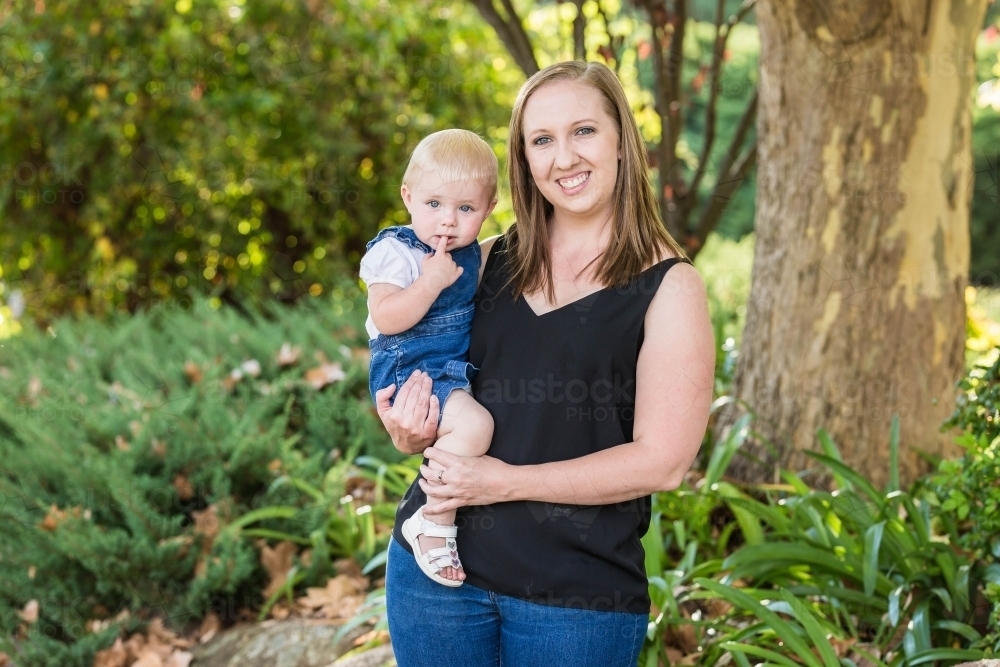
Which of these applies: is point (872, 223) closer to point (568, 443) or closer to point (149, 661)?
point (568, 443)

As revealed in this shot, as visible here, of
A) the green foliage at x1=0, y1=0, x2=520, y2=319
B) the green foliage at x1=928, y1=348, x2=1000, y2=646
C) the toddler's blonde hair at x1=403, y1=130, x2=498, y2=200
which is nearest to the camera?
the toddler's blonde hair at x1=403, y1=130, x2=498, y2=200

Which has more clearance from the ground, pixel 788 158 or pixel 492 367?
pixel 788 158

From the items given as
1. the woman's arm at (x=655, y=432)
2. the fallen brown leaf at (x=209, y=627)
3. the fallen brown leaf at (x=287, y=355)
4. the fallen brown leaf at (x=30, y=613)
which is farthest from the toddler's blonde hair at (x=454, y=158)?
the fallen brown leaf at (x=287, y=355)

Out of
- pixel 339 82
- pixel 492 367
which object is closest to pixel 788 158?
pixel 492 367

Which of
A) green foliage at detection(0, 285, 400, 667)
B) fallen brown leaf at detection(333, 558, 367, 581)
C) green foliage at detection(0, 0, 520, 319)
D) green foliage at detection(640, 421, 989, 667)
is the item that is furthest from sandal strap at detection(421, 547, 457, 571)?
green foliage at detection(0, 0, 520, 319)

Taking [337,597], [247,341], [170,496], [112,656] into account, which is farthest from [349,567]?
[247,341]

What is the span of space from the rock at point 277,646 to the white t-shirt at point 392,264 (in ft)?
4.83

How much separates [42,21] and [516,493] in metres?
6.67

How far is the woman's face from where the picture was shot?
1.87 meters

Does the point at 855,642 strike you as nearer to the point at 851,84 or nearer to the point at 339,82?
the point at 851,84

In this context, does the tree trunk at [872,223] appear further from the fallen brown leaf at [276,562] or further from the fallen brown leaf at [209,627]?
→ the fallen brown leaf at [209,627]

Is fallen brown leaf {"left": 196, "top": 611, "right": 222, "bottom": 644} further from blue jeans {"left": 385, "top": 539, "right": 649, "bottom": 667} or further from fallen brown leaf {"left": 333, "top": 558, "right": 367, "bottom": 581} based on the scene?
blue jeans {"left": 385, "top": 539, "right": 649, "bottom": 667}

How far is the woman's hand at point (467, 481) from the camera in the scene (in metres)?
1.84

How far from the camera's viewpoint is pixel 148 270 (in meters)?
8.04
